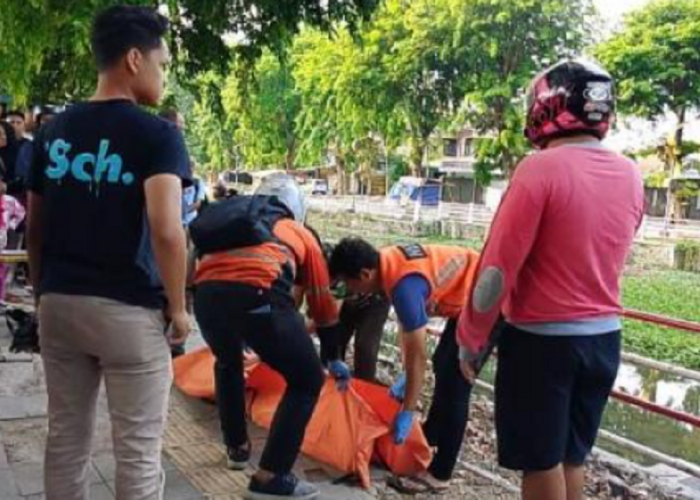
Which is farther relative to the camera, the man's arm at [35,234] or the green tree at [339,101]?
the green tree at [339,101]

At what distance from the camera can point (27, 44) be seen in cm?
429

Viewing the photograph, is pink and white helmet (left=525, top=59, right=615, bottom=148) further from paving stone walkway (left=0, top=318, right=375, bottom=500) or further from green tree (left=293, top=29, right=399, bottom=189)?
green tree (left=293, top=29, right=399, bottom=189)

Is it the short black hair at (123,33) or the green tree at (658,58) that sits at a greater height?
the green tree at (658,58)

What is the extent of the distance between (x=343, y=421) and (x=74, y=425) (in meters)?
1.45

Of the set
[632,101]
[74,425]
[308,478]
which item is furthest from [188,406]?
[632,101]

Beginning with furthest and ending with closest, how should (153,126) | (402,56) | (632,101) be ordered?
(402,56) → (632,101) → (153,126)

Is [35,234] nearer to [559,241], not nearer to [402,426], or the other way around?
[559,241]

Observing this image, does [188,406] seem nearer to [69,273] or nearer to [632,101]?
[69,273]

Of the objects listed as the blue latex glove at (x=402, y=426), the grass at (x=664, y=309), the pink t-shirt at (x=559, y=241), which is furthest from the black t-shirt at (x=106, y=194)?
the grass at (x=664, y=309)

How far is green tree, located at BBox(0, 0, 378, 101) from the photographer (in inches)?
161

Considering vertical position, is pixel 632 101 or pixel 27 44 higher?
pixel 632 101

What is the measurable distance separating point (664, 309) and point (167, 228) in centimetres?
1478

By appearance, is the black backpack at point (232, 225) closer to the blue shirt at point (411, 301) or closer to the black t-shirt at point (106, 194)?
the blue shirt at point (411, 301)

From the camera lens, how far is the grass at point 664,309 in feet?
39.3
